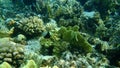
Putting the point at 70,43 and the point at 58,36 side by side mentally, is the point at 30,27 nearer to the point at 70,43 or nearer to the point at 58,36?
the point at 58,36

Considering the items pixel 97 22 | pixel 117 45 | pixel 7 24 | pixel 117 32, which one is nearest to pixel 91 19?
pixel 97 22

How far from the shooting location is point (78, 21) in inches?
400

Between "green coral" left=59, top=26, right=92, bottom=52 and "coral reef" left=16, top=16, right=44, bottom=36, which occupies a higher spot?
"coral reef" left=16, top=16, right=44, bottom=36

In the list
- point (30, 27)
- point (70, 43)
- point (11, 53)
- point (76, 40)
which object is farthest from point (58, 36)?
point (11, 53)

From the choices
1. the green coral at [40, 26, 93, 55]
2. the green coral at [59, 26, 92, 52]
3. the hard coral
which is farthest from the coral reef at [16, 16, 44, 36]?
the green coral at [59, 26, 92, 52]

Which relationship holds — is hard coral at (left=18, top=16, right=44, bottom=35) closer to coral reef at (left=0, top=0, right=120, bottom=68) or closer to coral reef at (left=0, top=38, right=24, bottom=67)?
coral reef at (left=0, top=0, right=120, bottom=68)

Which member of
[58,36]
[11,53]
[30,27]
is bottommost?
[11,53]

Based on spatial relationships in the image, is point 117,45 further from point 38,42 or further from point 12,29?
point 12,29

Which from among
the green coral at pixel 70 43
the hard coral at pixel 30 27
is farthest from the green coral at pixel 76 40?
the hard coral at pixel 30 27

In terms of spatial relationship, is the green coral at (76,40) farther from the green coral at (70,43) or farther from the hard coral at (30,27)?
the hard coral at (30,27)

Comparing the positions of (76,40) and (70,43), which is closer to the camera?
(76,40)

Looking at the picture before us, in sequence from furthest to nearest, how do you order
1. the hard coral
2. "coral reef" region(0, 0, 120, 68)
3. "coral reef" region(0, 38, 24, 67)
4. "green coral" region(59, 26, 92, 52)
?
the hard coral → "green coral" region(59, 26, 92, 52) → "coral reef" region(0, 0, 120, 68) → "coral reef" region(0, 38, 24, 67)

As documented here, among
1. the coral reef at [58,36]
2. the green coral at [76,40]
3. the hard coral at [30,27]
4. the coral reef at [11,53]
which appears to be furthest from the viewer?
the hard coral at [30,27]

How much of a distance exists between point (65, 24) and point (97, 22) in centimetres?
→ 156
